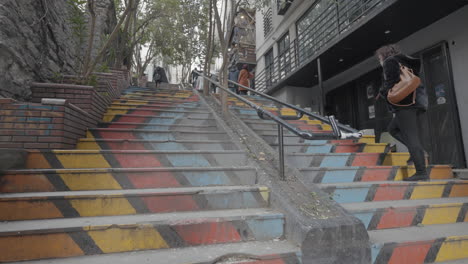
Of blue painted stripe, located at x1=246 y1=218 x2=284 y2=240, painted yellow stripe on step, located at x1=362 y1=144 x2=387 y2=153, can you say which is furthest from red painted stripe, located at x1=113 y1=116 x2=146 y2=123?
→ painted yellow stripe on step, located at x1=362 y1=144 x2=387 y2=153

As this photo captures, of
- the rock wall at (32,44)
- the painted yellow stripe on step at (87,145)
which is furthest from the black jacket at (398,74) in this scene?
the rock wall at (32,44)

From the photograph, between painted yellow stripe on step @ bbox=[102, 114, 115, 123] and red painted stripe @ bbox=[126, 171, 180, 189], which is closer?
red painted stripe @ bbox=[126, 171, 180, 189]

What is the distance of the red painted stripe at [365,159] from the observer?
11.3ft

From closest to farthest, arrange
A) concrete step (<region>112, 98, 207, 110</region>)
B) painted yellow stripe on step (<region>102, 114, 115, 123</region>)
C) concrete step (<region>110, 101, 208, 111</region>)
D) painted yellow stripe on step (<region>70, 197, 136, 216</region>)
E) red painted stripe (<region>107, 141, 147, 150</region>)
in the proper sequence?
1. painted yellow stripe on step (<region>70, 197, 136, 216</region>)
2. red painted stripe (<region>107, 141, 147, 150</region>)
3. painted yellow stripe on step (<region>102, 114, 115, 123</region>)
4. concrete step (<region>110, 101, 208, 111</region>)
5. concrete step (<region>112, 98, 207, 110</region>)

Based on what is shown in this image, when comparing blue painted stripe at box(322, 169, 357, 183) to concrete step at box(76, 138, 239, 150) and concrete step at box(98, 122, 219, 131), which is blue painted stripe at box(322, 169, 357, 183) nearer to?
concrete step at box(76, 138, 239, 150)

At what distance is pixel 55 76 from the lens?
148 inches

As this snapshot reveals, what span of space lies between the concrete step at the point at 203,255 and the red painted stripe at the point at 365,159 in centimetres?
207

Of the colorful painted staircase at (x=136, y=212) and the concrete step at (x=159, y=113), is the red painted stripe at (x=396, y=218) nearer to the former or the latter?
the colorful painted staircase at (x=136, y=212)

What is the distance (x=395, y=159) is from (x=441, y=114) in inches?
104

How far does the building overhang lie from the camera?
Result: 468cm

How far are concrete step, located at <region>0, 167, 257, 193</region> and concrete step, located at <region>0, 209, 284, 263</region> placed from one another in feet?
1.41

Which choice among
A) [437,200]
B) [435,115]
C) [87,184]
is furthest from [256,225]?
[435,115]

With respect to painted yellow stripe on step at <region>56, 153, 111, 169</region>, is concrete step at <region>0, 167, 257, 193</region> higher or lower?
lower

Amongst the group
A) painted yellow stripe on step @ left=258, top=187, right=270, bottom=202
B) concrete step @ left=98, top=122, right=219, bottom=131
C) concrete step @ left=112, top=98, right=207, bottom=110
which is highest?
concrete step @ left=112, top=98, right=207, bottom=110
